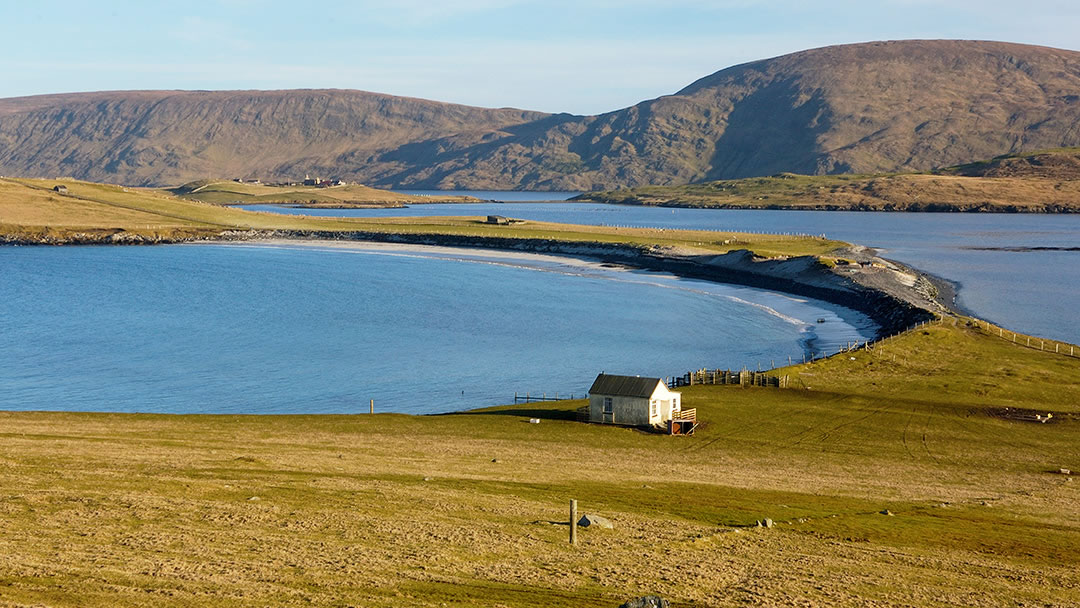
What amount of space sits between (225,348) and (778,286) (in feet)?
231

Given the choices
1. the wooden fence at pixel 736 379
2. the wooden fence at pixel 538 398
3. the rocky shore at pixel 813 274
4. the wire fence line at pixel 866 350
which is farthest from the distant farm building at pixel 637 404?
the rocky shore at pixel 813 274

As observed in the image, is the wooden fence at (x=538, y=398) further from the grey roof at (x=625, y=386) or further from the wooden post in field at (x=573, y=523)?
the wooden post in field at (x=573, y=523)

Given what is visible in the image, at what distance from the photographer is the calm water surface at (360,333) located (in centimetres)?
6769

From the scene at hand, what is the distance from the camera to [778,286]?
128 metres

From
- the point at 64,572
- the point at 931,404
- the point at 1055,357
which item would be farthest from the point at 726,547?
the point at 1055,357

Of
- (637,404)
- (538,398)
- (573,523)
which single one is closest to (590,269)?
(538,398)

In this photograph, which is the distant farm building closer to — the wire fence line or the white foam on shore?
the wire fence line

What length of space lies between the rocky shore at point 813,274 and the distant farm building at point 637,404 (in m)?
40.5

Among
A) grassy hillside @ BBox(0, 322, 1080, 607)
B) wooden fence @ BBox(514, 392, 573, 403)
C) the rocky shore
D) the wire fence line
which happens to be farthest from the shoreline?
grassy hillside @ BBox(0, 322, 1080, 607)

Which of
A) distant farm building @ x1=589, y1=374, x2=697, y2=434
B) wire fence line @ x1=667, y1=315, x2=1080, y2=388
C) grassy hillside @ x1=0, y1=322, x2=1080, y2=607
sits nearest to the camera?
grassy hillside @ x1=0, y1=322, x2=1080, y2=607

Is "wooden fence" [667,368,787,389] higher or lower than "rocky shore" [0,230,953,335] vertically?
lower

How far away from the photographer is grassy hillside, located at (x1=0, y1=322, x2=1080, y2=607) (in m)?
25.2

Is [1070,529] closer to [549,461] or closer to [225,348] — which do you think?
[549,461]

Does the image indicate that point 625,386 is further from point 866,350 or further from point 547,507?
point 866,350
